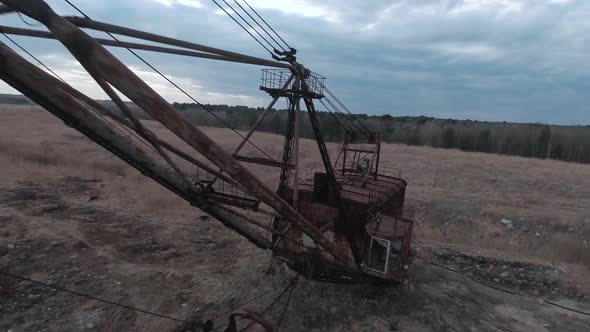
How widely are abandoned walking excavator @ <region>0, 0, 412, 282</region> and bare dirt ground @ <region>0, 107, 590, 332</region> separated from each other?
1.69m

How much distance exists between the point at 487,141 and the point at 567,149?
50.6ft

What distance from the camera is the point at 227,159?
4.96 m

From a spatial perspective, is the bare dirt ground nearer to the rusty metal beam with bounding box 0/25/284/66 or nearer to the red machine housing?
the red machine housing

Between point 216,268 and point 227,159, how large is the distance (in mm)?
8717

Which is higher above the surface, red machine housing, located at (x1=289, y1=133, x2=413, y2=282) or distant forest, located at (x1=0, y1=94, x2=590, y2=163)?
distant forest, located at (x1=0, y1=94, x2=590, y2=163)

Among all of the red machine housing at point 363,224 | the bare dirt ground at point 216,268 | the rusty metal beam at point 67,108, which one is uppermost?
the rusty metal beam at point 67,108

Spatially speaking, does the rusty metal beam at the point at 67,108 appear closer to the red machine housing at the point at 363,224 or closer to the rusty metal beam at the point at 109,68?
→ the rusty metal beam at the point at 109,68

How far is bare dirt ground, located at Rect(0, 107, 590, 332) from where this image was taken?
9.97 metres

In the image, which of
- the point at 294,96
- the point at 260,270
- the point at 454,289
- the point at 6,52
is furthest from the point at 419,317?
the point at 6,52

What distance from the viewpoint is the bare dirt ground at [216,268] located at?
32.7 ft

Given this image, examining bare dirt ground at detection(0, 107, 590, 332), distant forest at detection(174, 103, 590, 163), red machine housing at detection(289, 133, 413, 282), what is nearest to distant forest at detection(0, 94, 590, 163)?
distant forest at detection(174, 103, 590, 163)

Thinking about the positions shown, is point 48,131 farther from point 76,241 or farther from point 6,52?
point 6,52

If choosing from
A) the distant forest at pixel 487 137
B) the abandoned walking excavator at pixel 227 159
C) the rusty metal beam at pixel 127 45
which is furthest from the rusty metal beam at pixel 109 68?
the distant forest at pixel 487 137

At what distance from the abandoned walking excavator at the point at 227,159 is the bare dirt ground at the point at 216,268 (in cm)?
169
